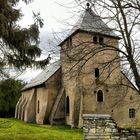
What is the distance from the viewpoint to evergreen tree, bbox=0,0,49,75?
1689 centimetres

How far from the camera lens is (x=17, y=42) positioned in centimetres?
1714

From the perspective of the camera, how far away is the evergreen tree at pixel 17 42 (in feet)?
55.4

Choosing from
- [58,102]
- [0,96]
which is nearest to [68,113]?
[58,102]

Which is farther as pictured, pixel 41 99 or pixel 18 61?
pixel 41 99

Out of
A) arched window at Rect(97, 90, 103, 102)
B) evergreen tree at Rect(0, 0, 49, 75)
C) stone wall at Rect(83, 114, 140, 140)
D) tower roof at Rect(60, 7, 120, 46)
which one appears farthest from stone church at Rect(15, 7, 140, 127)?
stone wall at Rect(83, 114, 140, 140)

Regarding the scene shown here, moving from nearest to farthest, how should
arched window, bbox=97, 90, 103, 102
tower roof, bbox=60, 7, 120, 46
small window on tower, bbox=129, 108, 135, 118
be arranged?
tower roof, bbox=60, 7, 120, 46 < arched window, bbox=97, 90, 103, 102 < small window on tower, bbox=129, 108, 135, 118

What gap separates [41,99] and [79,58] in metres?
26.1

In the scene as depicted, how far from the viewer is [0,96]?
741 inches

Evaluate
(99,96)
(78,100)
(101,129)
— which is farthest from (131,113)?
(101,129)

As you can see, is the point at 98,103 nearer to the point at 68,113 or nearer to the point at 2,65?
the point at 68,113

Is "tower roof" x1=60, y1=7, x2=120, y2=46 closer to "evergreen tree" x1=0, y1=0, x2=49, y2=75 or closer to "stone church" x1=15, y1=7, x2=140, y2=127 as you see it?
"evergreen tree" x1=0, y1=0, x2=49, y2=75

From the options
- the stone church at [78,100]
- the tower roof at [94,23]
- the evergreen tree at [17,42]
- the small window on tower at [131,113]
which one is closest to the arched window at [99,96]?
the stone church at [78,100]

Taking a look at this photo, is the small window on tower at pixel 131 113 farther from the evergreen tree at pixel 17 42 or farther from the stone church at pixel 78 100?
the evergreen tree at pixel 17 42

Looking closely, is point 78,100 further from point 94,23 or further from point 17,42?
point 94,23
